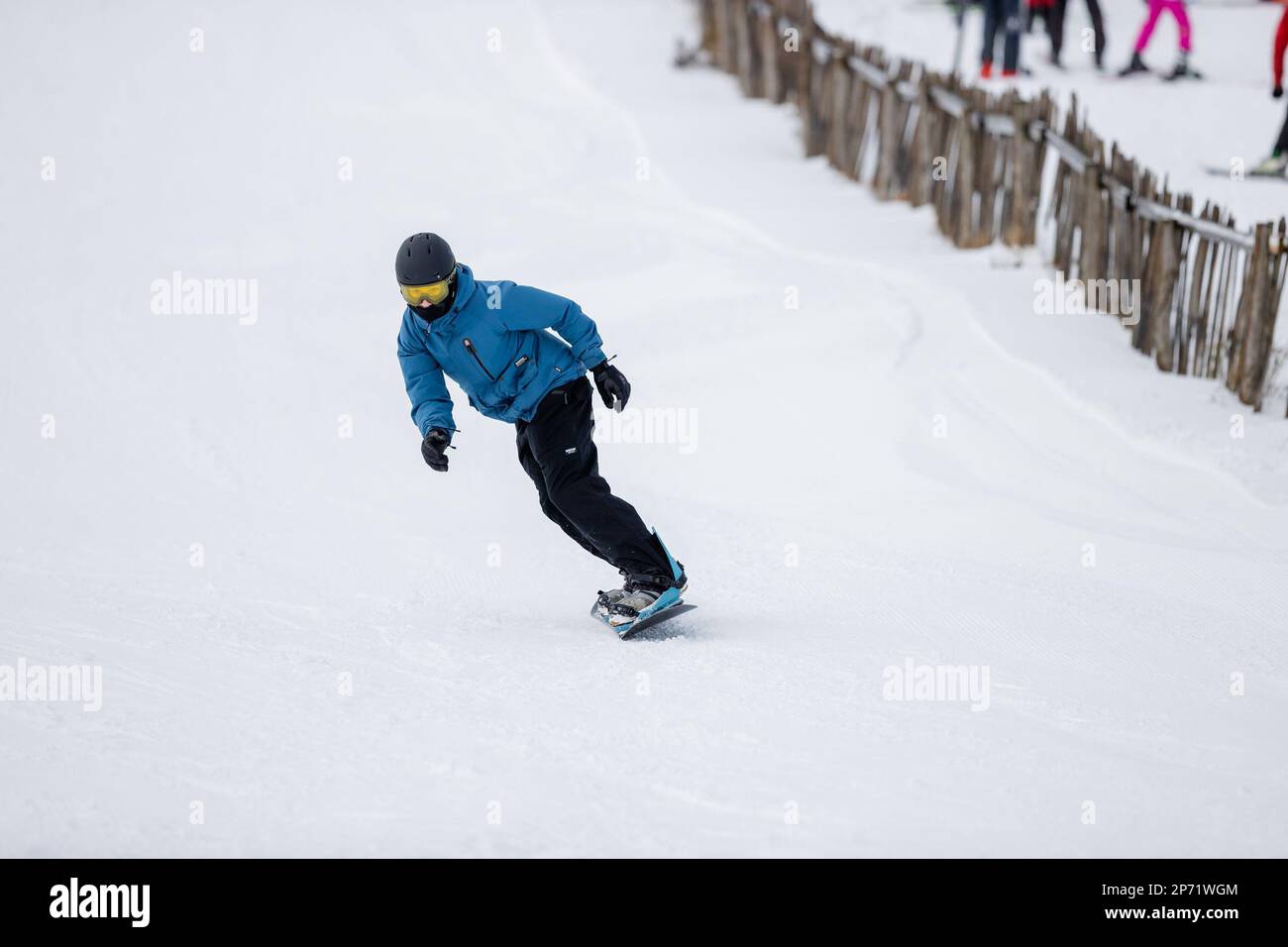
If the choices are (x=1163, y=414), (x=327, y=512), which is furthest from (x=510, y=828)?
(x=1163, y=414)

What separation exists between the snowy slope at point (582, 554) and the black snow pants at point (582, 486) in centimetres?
35

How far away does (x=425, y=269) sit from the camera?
15.5 ft

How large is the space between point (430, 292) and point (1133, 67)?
447 inches

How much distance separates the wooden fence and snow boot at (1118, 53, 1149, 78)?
291cm

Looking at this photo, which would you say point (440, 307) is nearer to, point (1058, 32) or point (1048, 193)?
point (1048, 193)

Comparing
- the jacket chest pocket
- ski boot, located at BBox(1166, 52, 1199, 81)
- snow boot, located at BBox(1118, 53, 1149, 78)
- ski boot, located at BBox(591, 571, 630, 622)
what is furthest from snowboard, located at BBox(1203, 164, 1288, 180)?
the jacket chest pocket

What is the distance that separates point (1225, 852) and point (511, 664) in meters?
2.48

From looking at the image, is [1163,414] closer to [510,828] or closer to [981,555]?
[981,555]

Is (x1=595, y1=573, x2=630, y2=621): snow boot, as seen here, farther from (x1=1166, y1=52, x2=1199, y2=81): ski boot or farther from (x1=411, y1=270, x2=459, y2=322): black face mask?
(x1=1166, y1=52, x2=1199, y2=81): ski boot

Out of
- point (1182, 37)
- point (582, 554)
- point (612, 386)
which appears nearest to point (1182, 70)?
point (1182, 37)

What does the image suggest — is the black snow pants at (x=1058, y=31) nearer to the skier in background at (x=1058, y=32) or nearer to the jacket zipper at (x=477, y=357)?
the skier in background at (x=1058, y=32)

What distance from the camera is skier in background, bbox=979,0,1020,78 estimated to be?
14.0m

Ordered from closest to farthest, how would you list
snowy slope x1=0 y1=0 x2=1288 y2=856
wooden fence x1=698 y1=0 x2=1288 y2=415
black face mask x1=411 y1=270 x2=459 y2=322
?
1. snowy slope x1=0 y1=0 x2=1288 y2=856
2. black face mask x1=411 y1=270 x2=459 y2=322
3. wooden fence x1=698 y1=0 x2=1288 y2=415

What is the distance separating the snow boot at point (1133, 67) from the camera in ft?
44.9
